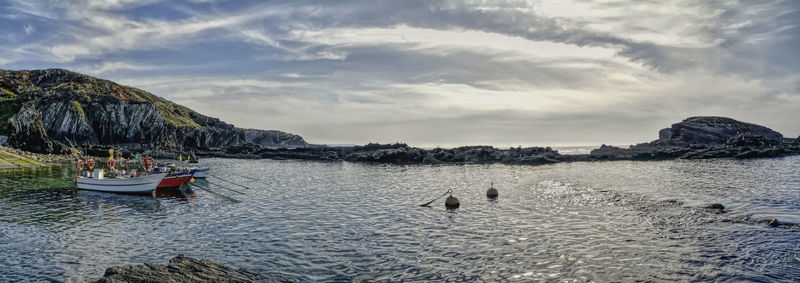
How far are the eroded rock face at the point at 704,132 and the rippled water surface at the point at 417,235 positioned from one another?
5175 inches

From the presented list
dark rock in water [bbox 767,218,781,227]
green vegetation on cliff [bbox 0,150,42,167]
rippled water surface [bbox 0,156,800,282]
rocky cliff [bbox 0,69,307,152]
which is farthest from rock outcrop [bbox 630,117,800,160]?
rocky cliff [bbox 0,69,307,152]

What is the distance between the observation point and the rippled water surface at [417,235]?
55.7ft

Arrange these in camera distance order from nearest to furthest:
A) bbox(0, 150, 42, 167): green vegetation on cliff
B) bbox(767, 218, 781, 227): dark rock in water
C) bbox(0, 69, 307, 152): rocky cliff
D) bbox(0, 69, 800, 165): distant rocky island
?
bbox(767, 218, 781, 227): dark rock in water
bbox(0, 150, 42, 167): green vegetation on cliff
bbox(0, 69, 800, 165): distant rocky island
bbox(0, 69, 307, 152): rocky cliff

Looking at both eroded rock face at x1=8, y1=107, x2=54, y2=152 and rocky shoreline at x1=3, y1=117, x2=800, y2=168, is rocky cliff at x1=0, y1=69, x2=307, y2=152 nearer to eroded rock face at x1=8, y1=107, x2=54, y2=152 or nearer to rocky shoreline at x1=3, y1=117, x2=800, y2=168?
eroded rock face at x1=8, y1=107, x2=54, y2=152

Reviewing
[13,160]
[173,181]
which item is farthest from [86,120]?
[173,181]

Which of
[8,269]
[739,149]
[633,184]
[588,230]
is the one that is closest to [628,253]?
[588,230]

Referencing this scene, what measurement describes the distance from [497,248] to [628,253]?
20.0ft

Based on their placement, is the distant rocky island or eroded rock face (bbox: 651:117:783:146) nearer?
the distant rocky island

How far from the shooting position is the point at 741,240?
21453 millimetres

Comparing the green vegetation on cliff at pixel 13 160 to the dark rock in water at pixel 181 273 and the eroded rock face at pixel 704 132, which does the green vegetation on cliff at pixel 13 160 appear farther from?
the eroded rock face at pixel 704 132

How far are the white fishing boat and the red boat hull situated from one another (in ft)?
7.54

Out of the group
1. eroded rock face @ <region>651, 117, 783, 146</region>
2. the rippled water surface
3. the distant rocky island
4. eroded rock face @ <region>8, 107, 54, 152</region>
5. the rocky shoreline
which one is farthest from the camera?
eroded rock face @ <region>651, 117, 783, 146</region>

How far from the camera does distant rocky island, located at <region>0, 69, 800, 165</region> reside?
10438 centimetres

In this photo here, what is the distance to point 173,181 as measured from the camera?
4656 centimetres
